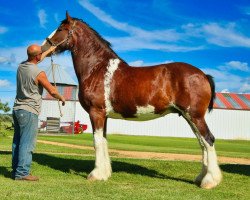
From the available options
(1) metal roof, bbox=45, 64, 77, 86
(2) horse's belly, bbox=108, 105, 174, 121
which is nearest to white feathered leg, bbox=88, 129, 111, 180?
(2) horse's belly, bbox=108, 105, 174, 121

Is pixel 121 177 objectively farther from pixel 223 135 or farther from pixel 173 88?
pixel 223 135

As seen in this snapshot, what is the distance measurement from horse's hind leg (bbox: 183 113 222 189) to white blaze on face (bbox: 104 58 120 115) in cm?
164

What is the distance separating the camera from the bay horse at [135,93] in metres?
8.17

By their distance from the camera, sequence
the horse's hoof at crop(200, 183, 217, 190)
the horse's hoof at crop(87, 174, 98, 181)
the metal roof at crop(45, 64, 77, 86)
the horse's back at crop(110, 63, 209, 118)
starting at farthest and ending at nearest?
the metal roof at crop(45, 64, 77, 86) → the horse's hoof at crop(87, 174, 98, 181) → the horse's back at crop(110, 63, 209, 118) → the horse's hoof at crop(200, 183, 217, 190)

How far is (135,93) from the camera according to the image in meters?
8.42

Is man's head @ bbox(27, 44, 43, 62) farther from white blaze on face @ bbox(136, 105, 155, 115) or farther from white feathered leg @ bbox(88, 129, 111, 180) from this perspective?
white blaze on face @ bbox(136, 105, 155, 115)

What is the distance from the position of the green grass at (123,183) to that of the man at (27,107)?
41 cm

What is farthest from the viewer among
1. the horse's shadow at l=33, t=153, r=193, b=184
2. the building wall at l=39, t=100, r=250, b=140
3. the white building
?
the white building

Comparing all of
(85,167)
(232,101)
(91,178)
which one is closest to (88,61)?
(91,178)

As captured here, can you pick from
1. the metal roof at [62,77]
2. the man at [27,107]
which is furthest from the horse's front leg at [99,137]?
the metal roof at [62,77]

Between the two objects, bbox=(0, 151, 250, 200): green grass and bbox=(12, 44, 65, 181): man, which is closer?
bbox=(0, 151, 250, 200): green grass

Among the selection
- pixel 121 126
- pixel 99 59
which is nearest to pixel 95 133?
pixel 99 59

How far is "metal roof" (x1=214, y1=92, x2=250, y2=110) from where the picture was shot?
59.9 metres

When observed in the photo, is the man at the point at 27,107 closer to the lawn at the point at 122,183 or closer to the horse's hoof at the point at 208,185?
the lawn at the point at 122,183
